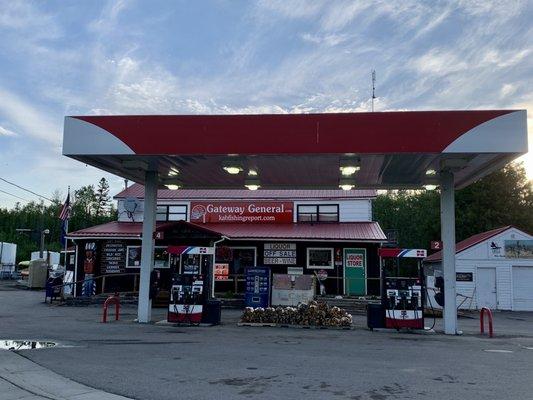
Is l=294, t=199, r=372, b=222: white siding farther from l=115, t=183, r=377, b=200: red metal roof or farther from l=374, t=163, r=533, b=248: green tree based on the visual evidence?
l=374, t=163, r=533, b=248: green tree

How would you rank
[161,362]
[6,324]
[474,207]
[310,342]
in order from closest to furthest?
[161,362] < [310,342] < [6,324] < [474,207]

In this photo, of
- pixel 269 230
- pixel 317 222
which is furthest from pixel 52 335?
pixel 317 222

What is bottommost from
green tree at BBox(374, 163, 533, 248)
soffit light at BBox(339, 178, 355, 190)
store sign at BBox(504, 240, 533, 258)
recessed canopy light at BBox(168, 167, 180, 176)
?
store sign at BBox(504, 240, 533, 258)

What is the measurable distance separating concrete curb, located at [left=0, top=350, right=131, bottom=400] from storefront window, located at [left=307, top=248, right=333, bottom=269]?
1979cm

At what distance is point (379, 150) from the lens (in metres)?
12.9

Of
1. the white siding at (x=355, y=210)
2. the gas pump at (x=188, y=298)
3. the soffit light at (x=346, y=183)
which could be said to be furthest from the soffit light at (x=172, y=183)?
the white siding at (x=355, y=210)

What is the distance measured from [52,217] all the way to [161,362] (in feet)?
364

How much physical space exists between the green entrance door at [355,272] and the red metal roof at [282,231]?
1166 mm

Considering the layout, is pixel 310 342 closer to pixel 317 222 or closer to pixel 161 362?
pixel 161 362

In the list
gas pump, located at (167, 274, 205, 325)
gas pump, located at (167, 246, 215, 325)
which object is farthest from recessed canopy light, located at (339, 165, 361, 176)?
gas pump, located at (167, 274, 205, 325)

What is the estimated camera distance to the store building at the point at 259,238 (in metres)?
27.0

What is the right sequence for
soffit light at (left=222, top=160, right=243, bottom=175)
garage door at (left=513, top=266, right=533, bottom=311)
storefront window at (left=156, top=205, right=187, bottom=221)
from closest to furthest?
soffit light at (left=222, top=160, right=243, bottom=175) → garage door at (left=513, top=266, right=533, bottom=311) → storefront window at (left=156, top=205, right=187, bottom=221)

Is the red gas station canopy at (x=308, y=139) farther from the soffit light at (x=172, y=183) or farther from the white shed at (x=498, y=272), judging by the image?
the white shed at (x=498, y=272)

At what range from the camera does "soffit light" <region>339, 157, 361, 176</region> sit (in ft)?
46.4
